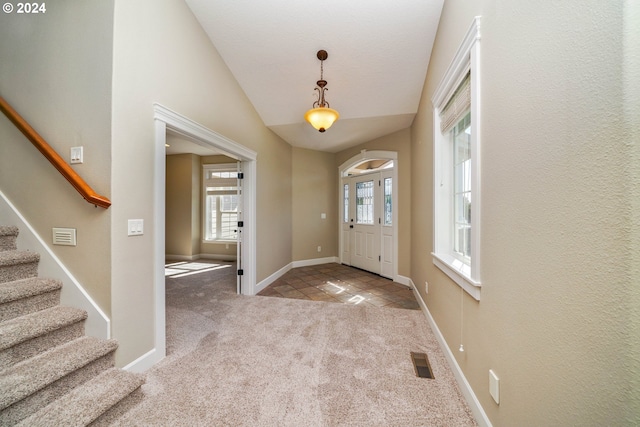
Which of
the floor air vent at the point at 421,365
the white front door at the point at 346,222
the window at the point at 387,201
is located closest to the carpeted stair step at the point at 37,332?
the floor air vent at the point at 421,365

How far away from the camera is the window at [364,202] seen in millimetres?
4793

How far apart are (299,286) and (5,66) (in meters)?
3.76

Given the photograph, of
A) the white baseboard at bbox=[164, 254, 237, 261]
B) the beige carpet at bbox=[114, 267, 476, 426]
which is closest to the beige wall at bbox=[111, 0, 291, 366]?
the beige carpet at bbox=[114, 267, 476, 426]

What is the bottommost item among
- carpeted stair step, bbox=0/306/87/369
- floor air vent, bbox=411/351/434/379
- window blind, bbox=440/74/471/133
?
floor air vent, bbox=411/351/434/379

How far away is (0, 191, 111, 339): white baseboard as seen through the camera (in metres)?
1.63

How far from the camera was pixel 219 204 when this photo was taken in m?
6.23

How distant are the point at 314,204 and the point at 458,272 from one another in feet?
12.7

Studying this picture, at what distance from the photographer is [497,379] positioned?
1.17 meters

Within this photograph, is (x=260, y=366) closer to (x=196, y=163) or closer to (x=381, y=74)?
(x=381, y=74)

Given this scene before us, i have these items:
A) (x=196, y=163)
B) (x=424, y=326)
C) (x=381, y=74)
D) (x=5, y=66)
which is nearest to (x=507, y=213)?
(x=424, y=326)

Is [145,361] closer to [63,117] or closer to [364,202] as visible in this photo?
[63,117]

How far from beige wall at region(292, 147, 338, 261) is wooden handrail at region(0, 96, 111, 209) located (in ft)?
11.8

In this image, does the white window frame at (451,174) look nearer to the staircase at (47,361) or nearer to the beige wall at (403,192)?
the beige wall at (403,192)

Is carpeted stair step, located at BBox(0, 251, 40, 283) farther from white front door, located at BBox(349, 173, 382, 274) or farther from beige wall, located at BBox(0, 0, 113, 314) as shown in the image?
white front door, located at BBox(349, 173, 382, 274)
